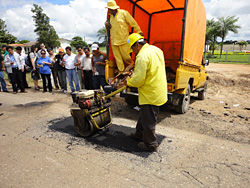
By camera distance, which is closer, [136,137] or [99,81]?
[136,137]

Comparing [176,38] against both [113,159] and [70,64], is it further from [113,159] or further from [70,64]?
[113,159]

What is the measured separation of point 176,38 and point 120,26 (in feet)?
8.21

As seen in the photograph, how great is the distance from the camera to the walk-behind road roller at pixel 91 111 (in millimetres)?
3072

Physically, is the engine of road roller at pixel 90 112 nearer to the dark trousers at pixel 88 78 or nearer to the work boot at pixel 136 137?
the work boot at pixel 136 137

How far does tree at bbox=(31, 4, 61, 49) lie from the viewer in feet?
147

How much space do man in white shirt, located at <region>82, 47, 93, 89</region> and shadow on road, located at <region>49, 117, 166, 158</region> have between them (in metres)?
2.80

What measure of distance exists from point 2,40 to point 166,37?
37.0 m

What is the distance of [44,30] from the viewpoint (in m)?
46.5

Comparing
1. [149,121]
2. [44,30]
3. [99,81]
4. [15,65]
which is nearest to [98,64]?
[99,81]

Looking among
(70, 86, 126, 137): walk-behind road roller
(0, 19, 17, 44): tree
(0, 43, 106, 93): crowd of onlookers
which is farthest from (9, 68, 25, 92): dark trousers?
(0, 19, 17, 44): tree

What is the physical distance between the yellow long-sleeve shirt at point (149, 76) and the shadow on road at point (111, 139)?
2.94 ft

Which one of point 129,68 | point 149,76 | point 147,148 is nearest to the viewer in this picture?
point 149,76

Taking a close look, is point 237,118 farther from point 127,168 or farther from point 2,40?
point 2,40

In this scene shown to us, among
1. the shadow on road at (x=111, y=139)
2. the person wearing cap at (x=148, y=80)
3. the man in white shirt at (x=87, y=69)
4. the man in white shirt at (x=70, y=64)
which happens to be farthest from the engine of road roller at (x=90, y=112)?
the man in white shirt at (x=70, y=64)
